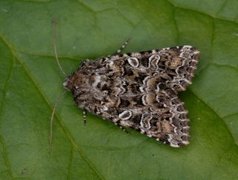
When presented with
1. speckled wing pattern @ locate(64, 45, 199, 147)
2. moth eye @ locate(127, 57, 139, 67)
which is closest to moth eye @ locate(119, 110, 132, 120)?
speckled wing pattern @ locate(64, 45, 199, 147)

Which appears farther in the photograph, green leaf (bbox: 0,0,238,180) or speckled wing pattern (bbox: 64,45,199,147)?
speckled wing pattern (bbox: 64,45,199,147)

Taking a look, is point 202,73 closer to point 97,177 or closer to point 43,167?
point 97,177

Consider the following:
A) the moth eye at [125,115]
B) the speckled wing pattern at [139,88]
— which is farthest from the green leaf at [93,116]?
the moth eye at [125,115]

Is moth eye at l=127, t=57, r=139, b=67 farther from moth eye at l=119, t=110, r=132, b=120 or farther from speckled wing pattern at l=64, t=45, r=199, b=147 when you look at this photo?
moth eye at l=119, t=110, r=132, b=120

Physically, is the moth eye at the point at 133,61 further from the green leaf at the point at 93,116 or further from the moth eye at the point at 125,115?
the moth eye at the point at 125,115

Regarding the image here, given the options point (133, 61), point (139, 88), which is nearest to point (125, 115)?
point (139, 88)

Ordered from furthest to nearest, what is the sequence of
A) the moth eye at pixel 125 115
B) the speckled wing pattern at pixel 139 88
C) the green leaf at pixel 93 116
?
the moth eye at pixel 125 115 < the speckled wing pattern at pixel 139 88 < the green leaf at pixel 93 116

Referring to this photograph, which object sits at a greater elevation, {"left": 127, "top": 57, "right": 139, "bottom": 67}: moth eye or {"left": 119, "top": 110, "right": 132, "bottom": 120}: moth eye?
{"left": 127, "top": 57, "right": 139, "bottom": 67}: moth eye
